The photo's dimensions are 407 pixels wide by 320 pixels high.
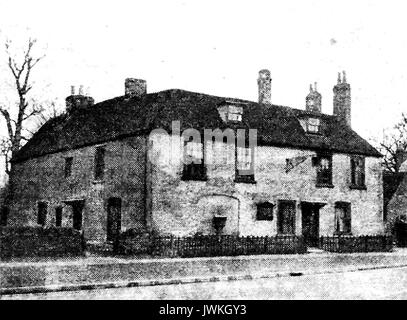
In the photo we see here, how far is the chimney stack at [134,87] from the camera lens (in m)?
33.3

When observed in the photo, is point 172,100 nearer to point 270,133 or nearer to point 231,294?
point 270,133

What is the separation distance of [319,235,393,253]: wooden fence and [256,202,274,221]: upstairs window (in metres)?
3.10

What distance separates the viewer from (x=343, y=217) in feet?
112

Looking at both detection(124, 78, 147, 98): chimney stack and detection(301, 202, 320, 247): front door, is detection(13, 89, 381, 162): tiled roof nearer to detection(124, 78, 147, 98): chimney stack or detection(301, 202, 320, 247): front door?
detection(124, 78, 147, 98): chimney stack

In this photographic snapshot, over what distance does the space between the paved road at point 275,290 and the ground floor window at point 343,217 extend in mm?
15381

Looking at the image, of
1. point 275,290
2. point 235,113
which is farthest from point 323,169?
point 275,290

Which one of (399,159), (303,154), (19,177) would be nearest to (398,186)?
(399,159)

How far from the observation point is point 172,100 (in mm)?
30234

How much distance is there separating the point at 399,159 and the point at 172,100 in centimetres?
2460

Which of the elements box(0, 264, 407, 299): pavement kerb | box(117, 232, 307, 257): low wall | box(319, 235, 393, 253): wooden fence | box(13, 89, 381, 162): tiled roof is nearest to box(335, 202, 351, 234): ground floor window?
box(13, 89, 381, 162): tiled roof

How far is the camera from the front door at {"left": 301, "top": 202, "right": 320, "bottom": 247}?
32.2 m

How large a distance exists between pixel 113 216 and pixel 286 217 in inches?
367

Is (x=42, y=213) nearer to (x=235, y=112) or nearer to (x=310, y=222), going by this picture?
(x=235, y=112)

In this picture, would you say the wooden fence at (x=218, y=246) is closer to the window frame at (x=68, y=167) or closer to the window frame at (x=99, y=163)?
the window frame at (x=99, y=163)
